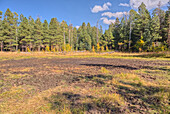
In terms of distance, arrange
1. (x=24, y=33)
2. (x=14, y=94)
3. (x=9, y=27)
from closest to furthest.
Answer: (x=14, y=94), (x=9, y=27), (x=24, y=33)

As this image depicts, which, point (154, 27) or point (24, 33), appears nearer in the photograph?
point (154, 27)

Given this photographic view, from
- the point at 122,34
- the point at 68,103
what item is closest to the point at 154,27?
the point at 122,34

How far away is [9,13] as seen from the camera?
4000 centimetres

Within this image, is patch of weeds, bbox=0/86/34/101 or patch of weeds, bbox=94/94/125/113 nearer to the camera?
patch of weeds, bbox=94/94/125/113

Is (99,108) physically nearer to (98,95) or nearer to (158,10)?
(98,95)

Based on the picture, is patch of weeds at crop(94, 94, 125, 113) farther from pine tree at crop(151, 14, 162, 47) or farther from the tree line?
pine tree at crop(151, 14, 162, 47)

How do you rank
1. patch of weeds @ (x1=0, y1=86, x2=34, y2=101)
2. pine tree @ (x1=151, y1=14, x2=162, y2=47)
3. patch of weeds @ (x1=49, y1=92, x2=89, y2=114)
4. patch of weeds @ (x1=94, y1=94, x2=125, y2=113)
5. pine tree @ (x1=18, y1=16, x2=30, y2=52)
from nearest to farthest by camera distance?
patch of weeds @ (x1=49, y1=92, x2=89, y2=114) → patch of weeds @ (x1=94, y1=94, x2=125, y2=113) → patch of weeds @ (x1=0, y1=86, x2=34, y2=101) → pine tree @ (x1=151, y1=14, x2=162, y2=47) → pine tree @ (x1=18, y1=16, x2=30, y2=52)

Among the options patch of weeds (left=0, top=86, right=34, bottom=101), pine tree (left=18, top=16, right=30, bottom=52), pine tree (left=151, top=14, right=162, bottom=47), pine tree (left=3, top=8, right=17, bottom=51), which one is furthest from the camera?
pine tree (left=18, top=16, right=30, bottom=52)

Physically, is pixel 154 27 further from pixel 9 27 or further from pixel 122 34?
pixel 9 27

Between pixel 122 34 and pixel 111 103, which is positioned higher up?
pixel 122 34

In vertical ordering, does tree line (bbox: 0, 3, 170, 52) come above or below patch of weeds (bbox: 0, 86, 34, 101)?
above

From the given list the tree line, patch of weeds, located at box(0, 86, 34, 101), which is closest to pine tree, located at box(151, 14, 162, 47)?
the tree line

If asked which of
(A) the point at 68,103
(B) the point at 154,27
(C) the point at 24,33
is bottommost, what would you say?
(A) the point at 68,103

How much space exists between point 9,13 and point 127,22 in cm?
5083
